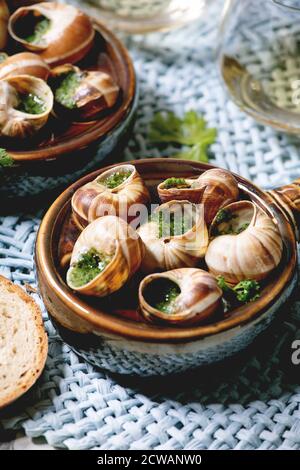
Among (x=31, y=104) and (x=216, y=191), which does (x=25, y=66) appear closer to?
(x=31, y=104)

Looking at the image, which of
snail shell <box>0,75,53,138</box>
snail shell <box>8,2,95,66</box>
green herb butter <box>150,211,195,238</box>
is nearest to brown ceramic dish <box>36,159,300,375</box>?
green herb butter <box>150,211,195,238</box>

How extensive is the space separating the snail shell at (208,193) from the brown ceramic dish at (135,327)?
115 mm

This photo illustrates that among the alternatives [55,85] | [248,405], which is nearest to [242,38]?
[55,85]

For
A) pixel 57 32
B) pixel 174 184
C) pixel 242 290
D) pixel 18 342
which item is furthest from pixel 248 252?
pixel 57 32

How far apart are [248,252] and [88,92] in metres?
0.50

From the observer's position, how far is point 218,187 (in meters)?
1.15

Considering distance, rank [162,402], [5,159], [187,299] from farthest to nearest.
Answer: [5,159] < [162,402] < [187,299]

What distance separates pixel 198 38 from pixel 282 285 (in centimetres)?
95

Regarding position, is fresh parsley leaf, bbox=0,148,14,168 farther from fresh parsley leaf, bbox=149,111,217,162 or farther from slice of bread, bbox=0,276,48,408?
fresh parsley leaf, bbox=149,111,217,162

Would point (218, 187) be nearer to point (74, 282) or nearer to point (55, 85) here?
point (74, 282)

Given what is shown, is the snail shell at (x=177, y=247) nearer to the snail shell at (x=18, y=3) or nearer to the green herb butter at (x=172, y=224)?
the green herb butter at (x=172, y=224)

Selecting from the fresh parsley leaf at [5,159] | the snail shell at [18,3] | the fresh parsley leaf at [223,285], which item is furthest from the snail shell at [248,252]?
the snail shell at [18,3]

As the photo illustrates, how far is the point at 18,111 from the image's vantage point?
1.30m


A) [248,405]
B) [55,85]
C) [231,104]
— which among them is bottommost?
[248,405]
